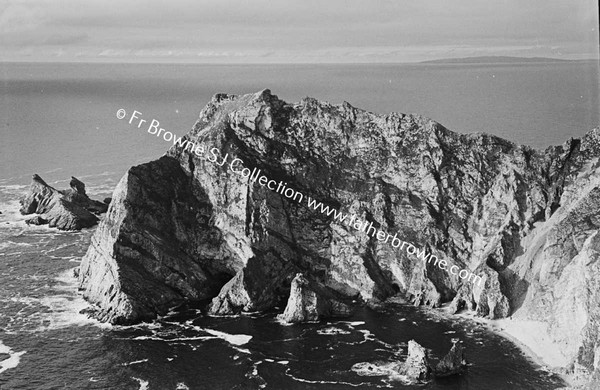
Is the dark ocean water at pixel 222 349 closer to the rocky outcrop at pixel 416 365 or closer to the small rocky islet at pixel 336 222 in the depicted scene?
the rocky outcrop at pixel 416 365

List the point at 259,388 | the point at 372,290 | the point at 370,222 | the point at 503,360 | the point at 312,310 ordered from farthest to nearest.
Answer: the point at 370,222 < the point at 372,290 < the point at 312,310 < the point at 503,360 < the point at 259,388

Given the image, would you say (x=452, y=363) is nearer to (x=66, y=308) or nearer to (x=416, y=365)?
(x=416, y=365)

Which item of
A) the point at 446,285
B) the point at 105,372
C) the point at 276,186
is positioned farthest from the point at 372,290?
the point at 105,372

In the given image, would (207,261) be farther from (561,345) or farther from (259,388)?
(561,345)

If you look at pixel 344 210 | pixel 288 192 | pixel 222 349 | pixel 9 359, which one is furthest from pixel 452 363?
pixel 9 359

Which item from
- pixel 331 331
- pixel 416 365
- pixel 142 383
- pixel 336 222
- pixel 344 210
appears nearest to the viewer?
pixel 142 383

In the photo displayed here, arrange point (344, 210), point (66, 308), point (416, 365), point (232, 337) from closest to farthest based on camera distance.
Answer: point (416, 365) → point (232, 337) → point (66, 308) → point (344, 210)
